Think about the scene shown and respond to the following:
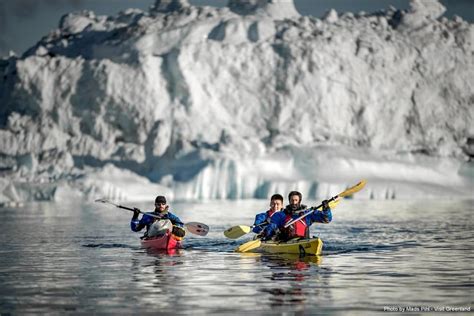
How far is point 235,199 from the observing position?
47.5 metres

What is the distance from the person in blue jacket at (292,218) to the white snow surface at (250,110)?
2942 cm

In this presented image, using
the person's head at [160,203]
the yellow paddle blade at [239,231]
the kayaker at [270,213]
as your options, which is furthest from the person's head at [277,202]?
the person's head at [160,203]

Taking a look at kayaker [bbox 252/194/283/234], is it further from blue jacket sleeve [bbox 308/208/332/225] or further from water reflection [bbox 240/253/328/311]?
blue jacket sleeve [bbox 308/208/332/225]

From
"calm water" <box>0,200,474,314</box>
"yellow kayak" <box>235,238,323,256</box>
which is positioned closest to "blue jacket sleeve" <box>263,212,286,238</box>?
"yellow kayak" <box>235,238,323,256</box>

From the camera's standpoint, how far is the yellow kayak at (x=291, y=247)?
15.7 metres

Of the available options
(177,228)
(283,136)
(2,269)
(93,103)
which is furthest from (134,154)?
(2,269)

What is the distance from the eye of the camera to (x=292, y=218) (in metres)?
16.2

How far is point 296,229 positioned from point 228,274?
348 centimetres

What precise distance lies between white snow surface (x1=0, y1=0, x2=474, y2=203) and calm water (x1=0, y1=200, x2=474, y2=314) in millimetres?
24358

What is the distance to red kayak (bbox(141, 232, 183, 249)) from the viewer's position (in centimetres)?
1789

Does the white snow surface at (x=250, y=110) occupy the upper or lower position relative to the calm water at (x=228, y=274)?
upper

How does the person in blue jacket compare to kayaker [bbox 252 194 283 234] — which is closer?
the person in blue jacket

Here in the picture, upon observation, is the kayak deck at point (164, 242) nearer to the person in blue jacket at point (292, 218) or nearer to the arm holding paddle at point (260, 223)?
the arm holding paddle at point (260, 223)

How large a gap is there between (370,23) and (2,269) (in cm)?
4485
